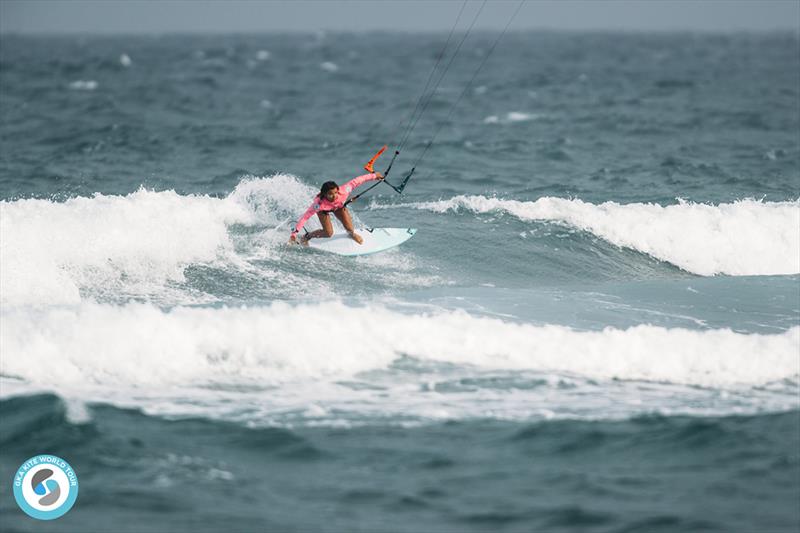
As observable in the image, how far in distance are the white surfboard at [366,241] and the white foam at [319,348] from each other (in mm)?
3417

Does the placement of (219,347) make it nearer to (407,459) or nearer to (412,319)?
(412,319)

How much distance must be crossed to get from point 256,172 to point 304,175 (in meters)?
1.08

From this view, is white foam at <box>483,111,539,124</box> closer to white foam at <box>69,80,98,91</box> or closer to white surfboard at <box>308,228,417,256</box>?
white surfboard at <box>308,228,417,256</box>

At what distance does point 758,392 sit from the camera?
31.4 ft

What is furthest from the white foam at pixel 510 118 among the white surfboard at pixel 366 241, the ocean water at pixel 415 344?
the white surfboard at pixel 366 241

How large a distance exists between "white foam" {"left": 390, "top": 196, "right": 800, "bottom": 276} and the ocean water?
6cm

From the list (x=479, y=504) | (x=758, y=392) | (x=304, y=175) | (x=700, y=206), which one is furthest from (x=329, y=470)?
(x=304, y=175)

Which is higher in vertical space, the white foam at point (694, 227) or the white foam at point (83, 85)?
the white foam at point (83, 85)

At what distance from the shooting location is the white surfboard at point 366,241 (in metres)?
14.5

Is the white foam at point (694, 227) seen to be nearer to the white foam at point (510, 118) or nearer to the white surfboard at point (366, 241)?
the white surfboard at point (366, 241)

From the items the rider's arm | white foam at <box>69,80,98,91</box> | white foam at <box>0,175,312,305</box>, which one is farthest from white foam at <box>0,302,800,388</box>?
white foam at <box>69,80,98,91</box>

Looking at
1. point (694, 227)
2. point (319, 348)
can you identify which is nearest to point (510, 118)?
point (694, 227)

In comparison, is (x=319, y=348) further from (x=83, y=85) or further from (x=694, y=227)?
(x=83, y=85)

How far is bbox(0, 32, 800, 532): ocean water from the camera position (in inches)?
302
